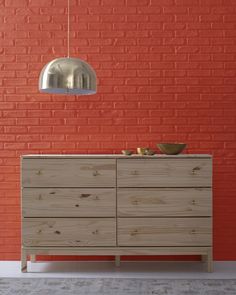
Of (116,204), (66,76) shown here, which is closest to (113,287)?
(116,204)

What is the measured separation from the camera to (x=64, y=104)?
604 cm

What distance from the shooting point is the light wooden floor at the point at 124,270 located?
5.50m

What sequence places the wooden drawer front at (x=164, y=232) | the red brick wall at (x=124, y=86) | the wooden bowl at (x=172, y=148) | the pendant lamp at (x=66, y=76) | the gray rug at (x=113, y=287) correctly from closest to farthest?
the pendant lamp at (x=66, y=76), the gray rug at (x=113, y=287), the wooden drawer front at (x=164, y=232), the wooden bowl at (x=172, y=148), the red brick wall at (x=124, y=86)

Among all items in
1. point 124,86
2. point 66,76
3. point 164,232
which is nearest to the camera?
point 66,76

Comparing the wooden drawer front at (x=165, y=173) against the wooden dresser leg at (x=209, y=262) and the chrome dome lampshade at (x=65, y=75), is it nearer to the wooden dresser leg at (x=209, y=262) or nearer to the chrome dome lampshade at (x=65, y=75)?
the wooden dresser leg at (x=209, y=262)

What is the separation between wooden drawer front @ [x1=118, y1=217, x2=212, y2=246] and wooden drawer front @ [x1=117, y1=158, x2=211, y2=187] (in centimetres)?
33

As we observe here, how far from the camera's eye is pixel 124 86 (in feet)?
19.8

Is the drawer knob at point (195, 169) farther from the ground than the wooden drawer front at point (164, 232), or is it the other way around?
the drawer knob at point (195, 169)

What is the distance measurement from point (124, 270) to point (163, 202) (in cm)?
78

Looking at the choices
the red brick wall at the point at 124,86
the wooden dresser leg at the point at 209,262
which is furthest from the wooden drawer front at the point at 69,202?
the wooden dresser leg at the point at 209,262

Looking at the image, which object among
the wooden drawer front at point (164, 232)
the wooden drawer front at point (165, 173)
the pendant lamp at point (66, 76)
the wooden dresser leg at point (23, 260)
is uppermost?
the pendant lamp at point (66, 76)

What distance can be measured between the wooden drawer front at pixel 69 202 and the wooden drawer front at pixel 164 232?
8.8 inches

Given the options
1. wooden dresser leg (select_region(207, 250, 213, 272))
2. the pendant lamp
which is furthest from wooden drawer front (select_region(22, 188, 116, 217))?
the pendant lamp

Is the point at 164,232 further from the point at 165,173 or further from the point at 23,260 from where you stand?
the point at 23,260
